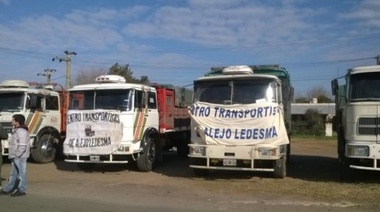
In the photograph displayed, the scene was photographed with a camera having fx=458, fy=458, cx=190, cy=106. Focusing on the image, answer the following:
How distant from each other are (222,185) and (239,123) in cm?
169

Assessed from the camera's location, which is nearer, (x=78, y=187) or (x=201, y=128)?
(x=78, y=187)

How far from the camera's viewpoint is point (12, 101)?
16.5m

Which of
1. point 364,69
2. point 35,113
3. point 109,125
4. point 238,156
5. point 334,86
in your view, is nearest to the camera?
point 364,69

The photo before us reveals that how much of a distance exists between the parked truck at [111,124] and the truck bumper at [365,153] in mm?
6204

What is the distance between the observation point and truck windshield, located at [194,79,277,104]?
40.2ft

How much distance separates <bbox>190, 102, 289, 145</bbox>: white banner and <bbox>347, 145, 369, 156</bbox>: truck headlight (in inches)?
69.8

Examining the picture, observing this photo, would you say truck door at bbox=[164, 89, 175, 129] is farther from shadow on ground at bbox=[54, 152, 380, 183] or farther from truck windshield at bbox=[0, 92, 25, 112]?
truck windshield at bbox=[0, 92, 25, 112]

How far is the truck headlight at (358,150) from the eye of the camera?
10.8 m

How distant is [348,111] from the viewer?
1130cm

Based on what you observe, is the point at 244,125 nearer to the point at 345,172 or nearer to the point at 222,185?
the point at 222,185

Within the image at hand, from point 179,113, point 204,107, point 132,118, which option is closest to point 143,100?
point 132,118

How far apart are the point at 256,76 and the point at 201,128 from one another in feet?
6.69

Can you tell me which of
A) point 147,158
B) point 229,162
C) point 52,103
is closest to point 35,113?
point 52,103

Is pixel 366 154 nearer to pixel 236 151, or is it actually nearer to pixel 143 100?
pixel 236 151
